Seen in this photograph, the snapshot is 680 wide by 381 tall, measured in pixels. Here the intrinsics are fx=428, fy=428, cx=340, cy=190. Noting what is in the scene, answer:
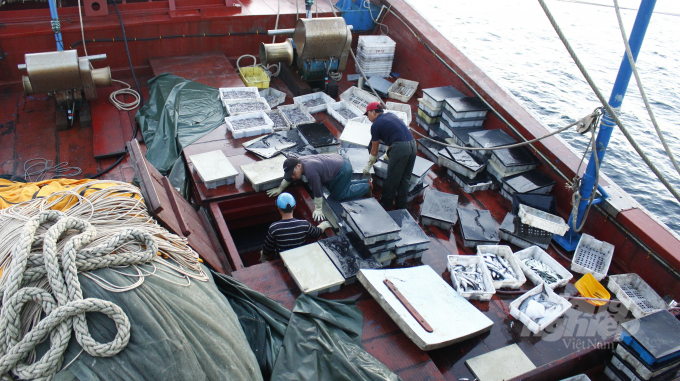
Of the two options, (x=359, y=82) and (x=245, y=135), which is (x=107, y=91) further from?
(x=359, y=82)

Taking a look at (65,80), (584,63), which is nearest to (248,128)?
(65,80)

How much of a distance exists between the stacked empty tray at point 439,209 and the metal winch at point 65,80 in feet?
15.1

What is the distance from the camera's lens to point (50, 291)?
2074 millimetres

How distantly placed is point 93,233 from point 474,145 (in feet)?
14.1

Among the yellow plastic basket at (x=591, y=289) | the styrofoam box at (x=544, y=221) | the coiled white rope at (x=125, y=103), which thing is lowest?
the yellow plastic basket at (x=591, y=289)

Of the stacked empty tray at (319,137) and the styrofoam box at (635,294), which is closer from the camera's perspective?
the styrofoam box at (635,294)

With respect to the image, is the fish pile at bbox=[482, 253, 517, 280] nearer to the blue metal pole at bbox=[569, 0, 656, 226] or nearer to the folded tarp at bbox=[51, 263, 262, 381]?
the blue metal pole at bbox=[569, 0, 656, 226]

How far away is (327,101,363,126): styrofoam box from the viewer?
6.02 meters

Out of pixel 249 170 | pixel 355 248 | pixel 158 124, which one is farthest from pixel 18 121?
pixel 355 248

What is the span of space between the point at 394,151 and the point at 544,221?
1.68 metres

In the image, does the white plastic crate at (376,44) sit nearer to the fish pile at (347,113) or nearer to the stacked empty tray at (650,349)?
the fish pile at (347,113)

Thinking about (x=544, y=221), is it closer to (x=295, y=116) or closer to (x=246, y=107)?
(x=295, y=116)

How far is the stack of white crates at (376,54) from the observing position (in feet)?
23.3

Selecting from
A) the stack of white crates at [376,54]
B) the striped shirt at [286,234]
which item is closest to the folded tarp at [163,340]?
the striped shirt at [286,234]
